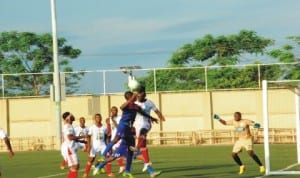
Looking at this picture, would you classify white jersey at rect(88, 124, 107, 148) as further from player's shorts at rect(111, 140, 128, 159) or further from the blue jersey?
the blue jersey

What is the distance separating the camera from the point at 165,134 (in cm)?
5109

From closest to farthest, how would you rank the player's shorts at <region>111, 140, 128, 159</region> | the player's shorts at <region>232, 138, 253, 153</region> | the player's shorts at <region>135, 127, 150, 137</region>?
the player's shorts at <region>111, 140, 128, 159</region> → the player's shorts at <region>135, 127, 150, 137</region> → the player's shorts at <region>232, 138, 253, 153</region>

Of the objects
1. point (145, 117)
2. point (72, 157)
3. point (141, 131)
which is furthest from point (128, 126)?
point (72, 157)

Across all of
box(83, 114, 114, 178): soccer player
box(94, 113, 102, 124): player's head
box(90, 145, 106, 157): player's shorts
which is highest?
box(94, 113, 102, 124): player's head

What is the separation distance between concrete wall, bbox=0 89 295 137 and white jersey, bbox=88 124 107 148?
2473cm

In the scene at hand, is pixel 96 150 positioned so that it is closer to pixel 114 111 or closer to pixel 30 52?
pixel 114 111

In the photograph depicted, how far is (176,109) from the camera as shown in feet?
168

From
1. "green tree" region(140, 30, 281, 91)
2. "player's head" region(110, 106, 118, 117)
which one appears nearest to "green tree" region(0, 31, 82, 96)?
"green tree" region(140, 30, 281, 91)

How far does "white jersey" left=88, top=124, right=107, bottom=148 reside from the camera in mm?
24891

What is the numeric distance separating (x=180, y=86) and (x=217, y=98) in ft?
39.9

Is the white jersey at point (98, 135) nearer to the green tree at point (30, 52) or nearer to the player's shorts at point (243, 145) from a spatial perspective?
the player's shorts at point (243, 145)

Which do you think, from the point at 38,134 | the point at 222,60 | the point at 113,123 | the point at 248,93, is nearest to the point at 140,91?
the point at 113,123

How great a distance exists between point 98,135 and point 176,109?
85.8 feet

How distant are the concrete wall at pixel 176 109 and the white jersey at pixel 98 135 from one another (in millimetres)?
24726
